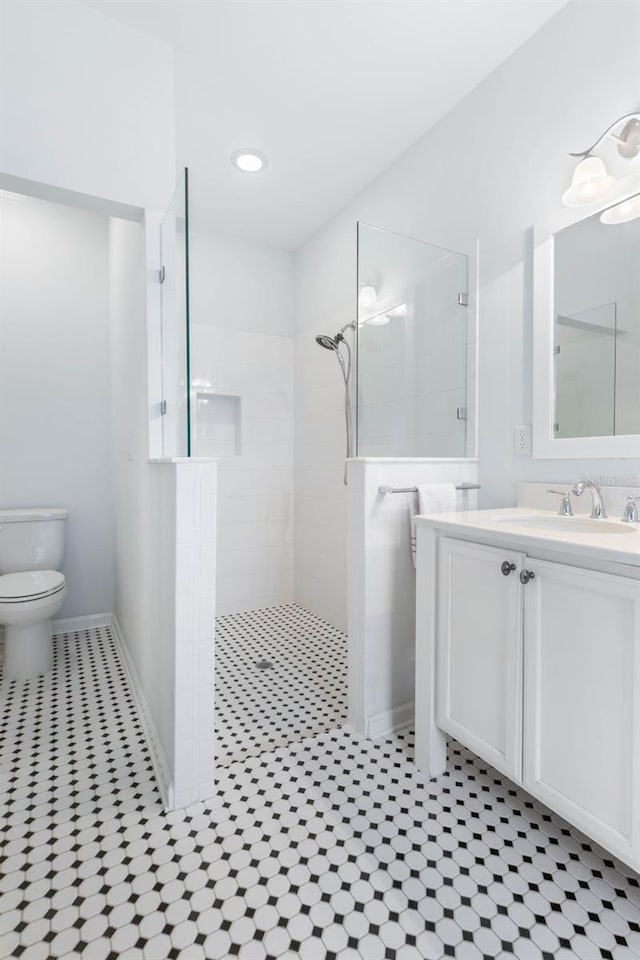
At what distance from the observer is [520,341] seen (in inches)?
73.0

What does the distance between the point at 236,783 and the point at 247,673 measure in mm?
797

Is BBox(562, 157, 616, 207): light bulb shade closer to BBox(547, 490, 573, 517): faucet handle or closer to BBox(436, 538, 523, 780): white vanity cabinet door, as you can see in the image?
BBox(547, 490, 573, 517): faucet handle

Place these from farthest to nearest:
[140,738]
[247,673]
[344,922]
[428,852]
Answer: [247,673] → [140,738] → [428,852] → [344,922]

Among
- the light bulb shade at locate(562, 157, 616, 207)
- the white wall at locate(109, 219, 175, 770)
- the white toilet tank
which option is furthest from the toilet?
the light bulb shade at locate(562, 157, 616, 207)

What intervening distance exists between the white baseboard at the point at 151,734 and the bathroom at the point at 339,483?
0.04 feet

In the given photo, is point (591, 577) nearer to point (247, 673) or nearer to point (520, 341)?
point (520, 341)

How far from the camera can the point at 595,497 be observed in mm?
1524

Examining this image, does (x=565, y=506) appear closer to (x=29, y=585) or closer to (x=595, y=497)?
(x=595, y=497)

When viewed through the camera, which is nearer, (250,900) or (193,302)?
(250,900)

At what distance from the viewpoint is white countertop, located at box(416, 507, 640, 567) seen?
1.02 meters

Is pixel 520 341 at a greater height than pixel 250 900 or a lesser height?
greater

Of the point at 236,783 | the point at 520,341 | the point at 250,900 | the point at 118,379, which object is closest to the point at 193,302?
the point at 118,379

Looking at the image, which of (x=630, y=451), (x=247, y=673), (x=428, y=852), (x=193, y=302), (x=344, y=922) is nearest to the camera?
(x=344, y=922)

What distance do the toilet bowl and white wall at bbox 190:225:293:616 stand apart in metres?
1.07
